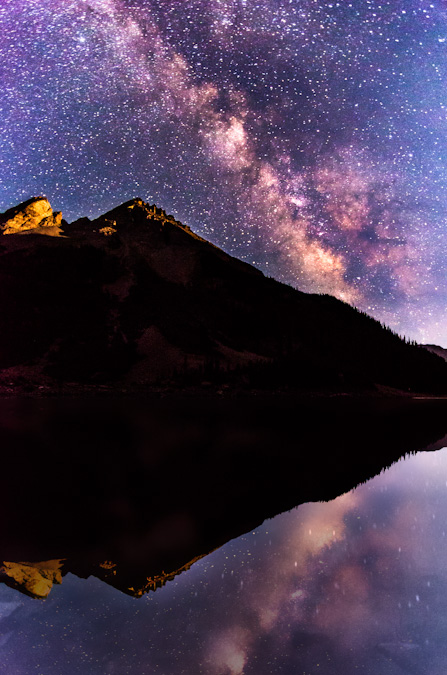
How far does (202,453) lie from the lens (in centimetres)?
2381

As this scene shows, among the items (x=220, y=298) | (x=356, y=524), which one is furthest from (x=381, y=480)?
(x=220, y=298)

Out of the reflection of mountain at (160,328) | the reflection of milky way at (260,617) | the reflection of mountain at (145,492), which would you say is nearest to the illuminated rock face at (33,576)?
the reflection of mountain at (145,492)

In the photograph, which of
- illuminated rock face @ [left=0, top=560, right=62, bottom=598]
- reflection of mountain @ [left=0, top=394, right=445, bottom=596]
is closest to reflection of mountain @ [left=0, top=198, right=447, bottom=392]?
reflection of mountain @ [left=0, top=394, right=445, bottom=596]

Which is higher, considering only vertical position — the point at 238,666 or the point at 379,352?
the point at 379,352

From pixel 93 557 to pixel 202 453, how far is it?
1511cm

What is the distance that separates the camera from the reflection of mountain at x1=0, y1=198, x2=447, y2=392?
418ft

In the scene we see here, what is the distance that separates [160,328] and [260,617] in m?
144

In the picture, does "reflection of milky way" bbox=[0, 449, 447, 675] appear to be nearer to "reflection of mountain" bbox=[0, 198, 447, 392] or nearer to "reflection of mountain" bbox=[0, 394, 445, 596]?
"reflection of mountain" bbox=[0, 394, 445, 596]

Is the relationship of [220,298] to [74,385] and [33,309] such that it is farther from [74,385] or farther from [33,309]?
[74,385]

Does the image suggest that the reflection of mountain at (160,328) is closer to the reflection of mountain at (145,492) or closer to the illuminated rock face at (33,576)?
the reflection of mountain at (145,492)

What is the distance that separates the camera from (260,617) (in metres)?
6.62

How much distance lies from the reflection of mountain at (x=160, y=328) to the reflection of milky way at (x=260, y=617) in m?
103

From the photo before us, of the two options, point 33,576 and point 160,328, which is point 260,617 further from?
point 160,328

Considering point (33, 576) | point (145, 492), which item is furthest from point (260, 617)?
point (145, 492)
